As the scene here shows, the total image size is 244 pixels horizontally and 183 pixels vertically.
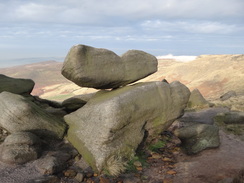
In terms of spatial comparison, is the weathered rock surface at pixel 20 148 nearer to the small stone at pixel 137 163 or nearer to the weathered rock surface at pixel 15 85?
the small stone at pixel 137 163

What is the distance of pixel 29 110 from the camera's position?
14109mm

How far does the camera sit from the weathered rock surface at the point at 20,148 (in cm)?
1223

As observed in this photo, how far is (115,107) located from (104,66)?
314 centimetres

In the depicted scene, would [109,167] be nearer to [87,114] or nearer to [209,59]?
[87,114]

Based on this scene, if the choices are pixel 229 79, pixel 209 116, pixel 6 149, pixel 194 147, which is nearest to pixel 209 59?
pixel 229 79

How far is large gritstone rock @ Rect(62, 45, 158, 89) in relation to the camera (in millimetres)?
14391

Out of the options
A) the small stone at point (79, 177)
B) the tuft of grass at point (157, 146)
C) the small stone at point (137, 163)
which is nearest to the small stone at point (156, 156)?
the tuft of grass at point (157, 146)

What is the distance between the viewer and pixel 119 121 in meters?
13.5

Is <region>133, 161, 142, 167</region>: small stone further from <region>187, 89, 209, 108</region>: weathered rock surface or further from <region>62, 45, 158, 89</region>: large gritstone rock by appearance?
<region>187, 89, 209, 108</region>: weathered rock surface

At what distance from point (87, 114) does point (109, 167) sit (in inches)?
151

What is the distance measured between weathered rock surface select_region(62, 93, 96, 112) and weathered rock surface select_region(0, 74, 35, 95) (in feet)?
11.5

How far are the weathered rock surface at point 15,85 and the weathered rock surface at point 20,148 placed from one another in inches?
268

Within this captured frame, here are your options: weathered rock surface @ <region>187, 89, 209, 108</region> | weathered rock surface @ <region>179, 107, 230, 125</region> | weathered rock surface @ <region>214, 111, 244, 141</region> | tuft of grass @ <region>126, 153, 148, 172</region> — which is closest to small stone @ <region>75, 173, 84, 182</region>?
tuft of grass @ <region>126, 153, 148, 172</region>

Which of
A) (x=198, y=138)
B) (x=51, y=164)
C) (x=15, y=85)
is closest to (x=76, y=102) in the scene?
(x=15, y=85)
